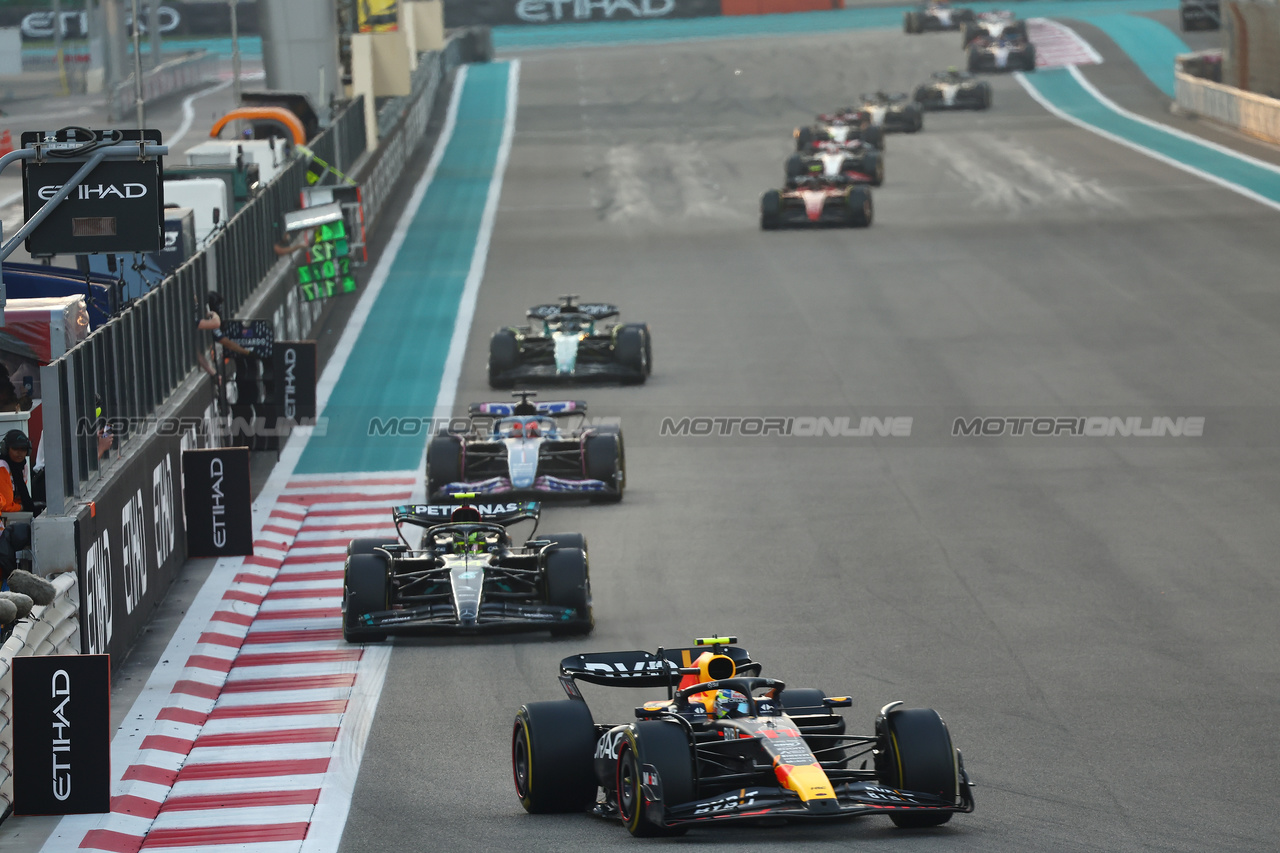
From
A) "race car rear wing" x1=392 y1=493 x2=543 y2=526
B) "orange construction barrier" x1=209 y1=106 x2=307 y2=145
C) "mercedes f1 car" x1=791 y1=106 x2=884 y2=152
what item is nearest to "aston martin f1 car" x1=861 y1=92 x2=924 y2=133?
"mercedes f1 car" x1=791 y1=106 x2=884 y2=152

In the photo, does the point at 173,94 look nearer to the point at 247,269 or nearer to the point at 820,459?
the point at 247,269

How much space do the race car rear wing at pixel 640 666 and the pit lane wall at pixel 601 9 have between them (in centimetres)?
6964

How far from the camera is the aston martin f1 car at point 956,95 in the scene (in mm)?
54188

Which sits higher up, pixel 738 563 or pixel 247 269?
pixel 247 269

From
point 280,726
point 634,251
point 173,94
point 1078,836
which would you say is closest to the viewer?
point 1078,836

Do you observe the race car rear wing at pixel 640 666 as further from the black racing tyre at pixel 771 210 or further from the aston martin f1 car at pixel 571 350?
the black racing tyre at pixel 771 210

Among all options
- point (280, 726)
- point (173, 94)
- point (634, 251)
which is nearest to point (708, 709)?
point (280, 726)

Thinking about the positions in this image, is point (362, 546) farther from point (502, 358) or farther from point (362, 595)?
point (502, 358)

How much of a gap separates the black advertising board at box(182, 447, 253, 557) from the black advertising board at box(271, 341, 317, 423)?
15.0ft

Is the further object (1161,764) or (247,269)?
(247,269)

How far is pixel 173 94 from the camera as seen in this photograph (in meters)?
71.1

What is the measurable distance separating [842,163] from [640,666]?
31.4 metres

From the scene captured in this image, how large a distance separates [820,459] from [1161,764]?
9688mm

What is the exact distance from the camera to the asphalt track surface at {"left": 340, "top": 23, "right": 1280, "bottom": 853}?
11.5 m
